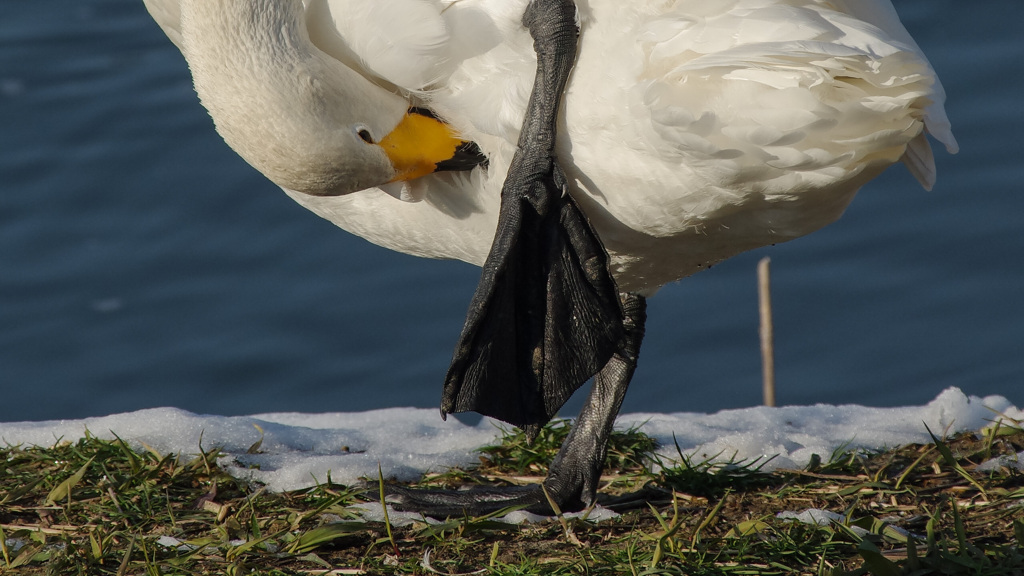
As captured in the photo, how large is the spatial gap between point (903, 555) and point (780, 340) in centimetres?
651

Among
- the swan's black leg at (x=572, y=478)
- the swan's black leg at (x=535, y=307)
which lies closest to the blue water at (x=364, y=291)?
the swan's black leg at (x=572, y=478)

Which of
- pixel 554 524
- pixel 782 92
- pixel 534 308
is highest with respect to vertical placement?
pixel 782 92

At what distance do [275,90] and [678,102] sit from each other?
1.04m

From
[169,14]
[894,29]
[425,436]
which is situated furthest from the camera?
[425,436]

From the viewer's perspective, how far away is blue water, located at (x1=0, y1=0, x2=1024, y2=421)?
9.47 metres

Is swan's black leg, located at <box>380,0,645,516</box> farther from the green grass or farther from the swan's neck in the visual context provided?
the swan's neck

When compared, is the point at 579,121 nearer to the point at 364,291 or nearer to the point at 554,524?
the point at 554,524

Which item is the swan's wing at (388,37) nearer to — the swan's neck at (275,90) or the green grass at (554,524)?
the swan's neck at (275,90)

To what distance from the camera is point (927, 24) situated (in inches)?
449

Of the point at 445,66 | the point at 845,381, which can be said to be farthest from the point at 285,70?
the point at 845,381

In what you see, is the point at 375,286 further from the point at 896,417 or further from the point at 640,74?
the point at 640,74

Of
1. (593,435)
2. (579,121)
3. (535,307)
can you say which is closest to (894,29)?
(579,121)

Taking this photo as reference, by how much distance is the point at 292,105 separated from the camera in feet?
10.9

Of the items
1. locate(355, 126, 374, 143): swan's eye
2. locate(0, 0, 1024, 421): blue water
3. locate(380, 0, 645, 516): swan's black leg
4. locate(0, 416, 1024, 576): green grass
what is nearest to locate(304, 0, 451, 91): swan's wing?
locate(355, 126, 374, 143): swan's eye
